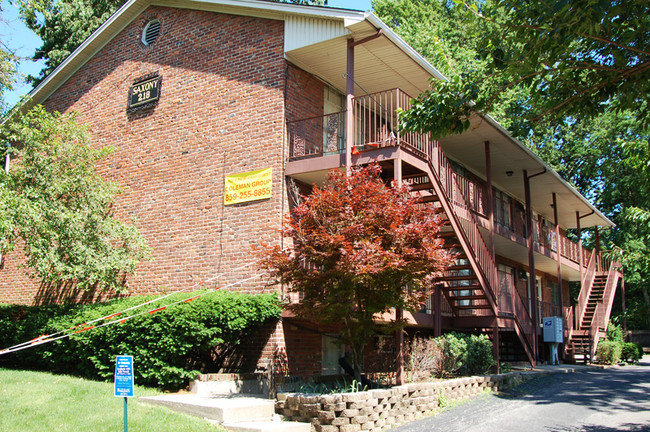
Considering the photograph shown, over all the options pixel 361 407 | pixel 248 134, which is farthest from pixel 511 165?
pixel 361 407

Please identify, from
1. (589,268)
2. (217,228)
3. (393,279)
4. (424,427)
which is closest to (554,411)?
(424,427)

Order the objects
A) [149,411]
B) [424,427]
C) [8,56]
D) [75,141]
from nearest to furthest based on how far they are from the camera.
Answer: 1. [149,411]
2. [424,427]
3. [8,56]
4. [75,141]

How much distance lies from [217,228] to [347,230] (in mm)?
4858

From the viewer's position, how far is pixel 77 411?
848 centimetres

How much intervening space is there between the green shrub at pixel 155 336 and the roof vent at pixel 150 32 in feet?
24.4

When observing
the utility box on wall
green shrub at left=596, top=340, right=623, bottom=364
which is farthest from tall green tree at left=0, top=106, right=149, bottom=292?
green shrub at left=596, top=340, right=623, bottom=364

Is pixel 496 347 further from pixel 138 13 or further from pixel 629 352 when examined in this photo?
pixel 629 352

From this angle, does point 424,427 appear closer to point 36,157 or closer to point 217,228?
point 217,228

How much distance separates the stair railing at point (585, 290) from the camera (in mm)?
23859

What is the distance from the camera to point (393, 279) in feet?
32.0

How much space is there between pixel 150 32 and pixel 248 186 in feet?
20.3

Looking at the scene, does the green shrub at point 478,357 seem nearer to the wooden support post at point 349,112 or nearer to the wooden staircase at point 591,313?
the wooden support post at point 349,112

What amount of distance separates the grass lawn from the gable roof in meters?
6.47

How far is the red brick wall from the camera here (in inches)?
525
